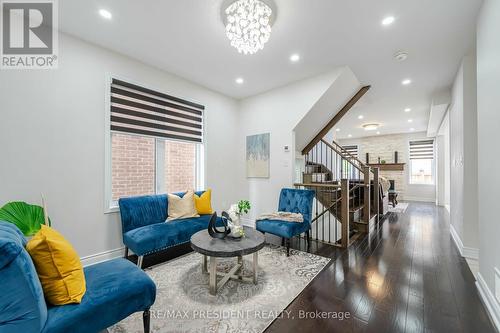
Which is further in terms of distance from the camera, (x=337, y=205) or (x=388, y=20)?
(x=337, y=205)

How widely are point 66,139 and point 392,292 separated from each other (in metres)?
4.09

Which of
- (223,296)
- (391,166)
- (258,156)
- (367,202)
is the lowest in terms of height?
(223,296)

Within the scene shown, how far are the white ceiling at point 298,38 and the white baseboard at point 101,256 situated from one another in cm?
286

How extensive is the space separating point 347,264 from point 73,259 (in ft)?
9.48

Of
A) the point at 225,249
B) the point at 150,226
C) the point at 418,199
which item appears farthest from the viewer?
the point at 418,199

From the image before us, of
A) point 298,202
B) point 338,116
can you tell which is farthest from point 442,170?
point 298,202

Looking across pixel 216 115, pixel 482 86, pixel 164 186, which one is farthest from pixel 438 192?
pixel 164 186

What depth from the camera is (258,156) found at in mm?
4648

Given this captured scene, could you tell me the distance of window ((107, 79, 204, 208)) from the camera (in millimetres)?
3156

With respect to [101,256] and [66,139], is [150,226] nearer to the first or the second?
[101,256]

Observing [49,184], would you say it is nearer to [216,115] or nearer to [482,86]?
[216,115]

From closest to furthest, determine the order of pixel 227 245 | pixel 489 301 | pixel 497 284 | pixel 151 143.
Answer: pixel 497 284, pixel 489 301, pixel 227 245, pixel 151 143

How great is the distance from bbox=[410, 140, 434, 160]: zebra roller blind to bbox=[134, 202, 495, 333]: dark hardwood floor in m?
6.34

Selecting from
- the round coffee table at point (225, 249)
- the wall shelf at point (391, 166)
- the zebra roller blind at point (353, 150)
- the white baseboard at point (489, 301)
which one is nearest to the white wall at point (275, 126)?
the round coffee table at point (225, 249)
